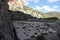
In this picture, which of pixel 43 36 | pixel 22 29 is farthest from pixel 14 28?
pixel 43 36

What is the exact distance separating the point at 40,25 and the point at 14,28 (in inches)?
194

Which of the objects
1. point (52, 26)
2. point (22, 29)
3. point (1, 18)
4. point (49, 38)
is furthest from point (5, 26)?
point (52, 26)

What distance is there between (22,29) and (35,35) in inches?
111

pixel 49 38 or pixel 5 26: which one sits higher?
pixel 5 26

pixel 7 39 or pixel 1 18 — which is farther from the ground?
pixel 1 18

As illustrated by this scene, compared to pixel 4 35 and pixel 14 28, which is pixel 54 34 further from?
pixel 4 35

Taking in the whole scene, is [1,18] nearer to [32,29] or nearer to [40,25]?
[32,29]

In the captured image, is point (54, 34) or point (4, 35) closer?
point (4, 35)

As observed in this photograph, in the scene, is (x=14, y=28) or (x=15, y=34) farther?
(x=14, y=28)

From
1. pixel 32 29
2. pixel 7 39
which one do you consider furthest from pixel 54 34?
pixel 7 39

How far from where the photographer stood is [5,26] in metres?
26.1

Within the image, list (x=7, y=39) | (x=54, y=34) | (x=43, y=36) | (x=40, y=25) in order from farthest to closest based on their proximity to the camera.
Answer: (x=40, y=25) < (x=54, y=34) < (x=43, y=36) < (x=7, y=39)

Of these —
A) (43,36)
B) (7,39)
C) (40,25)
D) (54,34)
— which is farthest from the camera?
(40,25)

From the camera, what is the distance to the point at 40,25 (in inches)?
1261
